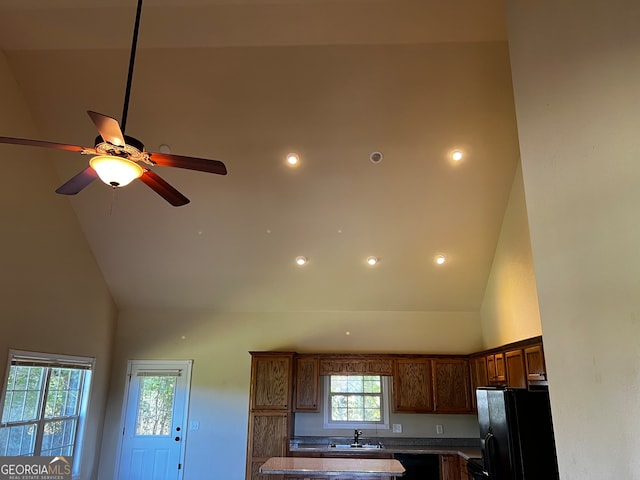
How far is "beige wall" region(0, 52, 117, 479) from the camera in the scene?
179 inches

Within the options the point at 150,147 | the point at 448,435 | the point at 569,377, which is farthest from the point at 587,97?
the point at 448,435

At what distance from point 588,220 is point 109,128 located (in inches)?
91.1

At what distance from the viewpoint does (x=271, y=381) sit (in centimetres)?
632

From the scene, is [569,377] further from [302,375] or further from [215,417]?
[215,417]

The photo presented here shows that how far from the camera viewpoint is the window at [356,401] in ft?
21.9

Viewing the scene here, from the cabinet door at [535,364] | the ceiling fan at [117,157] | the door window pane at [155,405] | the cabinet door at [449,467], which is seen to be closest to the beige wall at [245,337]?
the door window pane at [155,405]

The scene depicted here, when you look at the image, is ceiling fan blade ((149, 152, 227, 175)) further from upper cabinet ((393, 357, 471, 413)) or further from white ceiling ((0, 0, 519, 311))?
upper cabinet ((393, 357, 471, 413))

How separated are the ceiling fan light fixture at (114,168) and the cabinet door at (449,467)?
524 cm

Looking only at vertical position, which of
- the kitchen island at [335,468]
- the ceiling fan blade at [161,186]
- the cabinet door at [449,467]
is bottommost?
the cabinet door at [449,467]

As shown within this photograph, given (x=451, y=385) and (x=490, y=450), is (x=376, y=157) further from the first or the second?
(x=451, y=385)

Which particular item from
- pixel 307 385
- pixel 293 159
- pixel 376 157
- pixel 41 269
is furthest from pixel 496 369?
pixel 41 269

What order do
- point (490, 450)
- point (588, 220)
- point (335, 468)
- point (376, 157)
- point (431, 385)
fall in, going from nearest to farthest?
point (588, 220) → point (490, 450) → point (335, 468) → point (376, 157) → point (431, 385)

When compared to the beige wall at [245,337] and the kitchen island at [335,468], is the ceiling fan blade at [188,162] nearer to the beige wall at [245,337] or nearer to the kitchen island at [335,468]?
the kitchen island at [335,468]

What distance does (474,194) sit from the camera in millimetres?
5246
